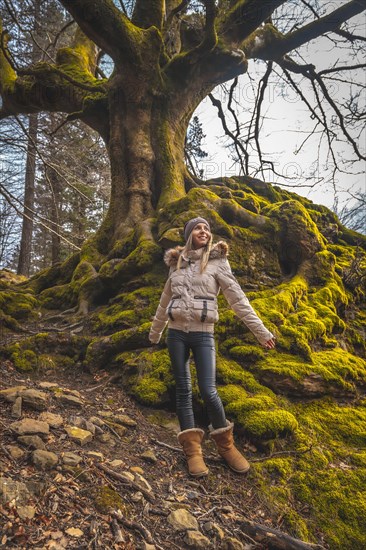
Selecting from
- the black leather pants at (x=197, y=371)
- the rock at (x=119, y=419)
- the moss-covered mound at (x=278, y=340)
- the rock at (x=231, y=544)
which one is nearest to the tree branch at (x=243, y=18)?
the moss-covered mound at (x=278, y=340)

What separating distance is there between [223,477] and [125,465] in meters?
0.81

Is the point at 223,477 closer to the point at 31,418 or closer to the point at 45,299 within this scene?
the point at 31,418

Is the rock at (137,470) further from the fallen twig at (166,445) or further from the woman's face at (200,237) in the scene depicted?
the woman's face at (200,237)

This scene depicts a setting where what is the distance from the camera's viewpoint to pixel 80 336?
15.5ft

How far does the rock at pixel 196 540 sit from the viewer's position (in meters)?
2.00

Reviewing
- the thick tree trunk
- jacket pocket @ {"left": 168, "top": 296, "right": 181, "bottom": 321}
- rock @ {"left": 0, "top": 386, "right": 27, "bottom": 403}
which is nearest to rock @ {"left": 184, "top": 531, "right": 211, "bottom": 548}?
jacket pocket @ {"left": 168, "top": 296, "right": 181, "bottom": 321}

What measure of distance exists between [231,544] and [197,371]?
4.06ft

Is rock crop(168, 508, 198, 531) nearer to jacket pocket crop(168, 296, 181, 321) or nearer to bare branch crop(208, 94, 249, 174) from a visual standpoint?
jacket pocket crop(168, 296, 181, 321)

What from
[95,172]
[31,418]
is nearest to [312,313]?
[31,418]

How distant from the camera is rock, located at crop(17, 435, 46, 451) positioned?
232 centimetres

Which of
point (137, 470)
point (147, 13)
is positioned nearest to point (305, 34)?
point (147, 13)

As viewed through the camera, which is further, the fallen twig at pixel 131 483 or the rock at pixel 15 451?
the fallen twig at pixel 131 483

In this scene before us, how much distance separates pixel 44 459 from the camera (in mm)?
2197

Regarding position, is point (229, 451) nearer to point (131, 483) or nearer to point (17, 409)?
point (131, 483)
